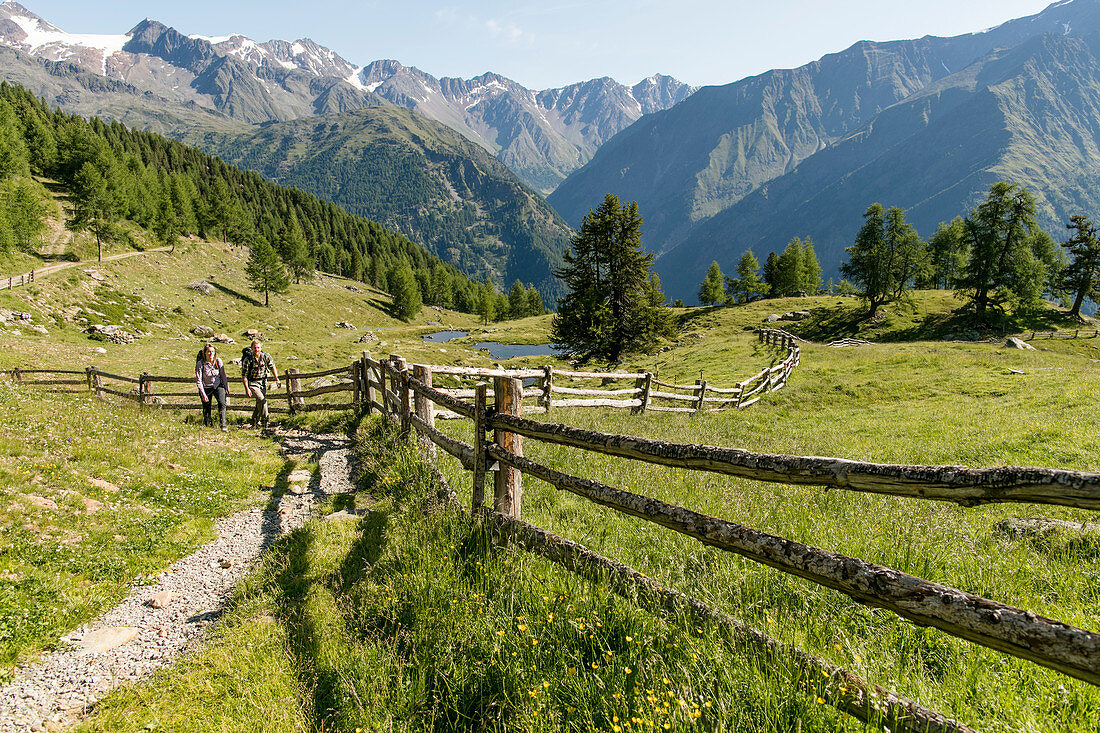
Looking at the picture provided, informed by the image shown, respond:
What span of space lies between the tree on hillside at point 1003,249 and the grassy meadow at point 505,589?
47723 millimetres

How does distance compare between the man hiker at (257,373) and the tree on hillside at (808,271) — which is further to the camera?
the tree on hillside at (808,271)

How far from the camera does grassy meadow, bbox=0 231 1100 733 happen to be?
115 inches

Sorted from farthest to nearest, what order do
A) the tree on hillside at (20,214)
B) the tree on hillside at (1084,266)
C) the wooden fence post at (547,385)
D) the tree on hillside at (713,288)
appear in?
the tree on hillside at (713,288), the tree on hillside at (1084,266), the tree on hillside at (20,214), the wooden fence post at (547,385)

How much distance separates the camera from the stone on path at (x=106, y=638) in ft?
15.3

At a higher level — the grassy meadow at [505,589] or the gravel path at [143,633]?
the grassy meadow at [505,589]

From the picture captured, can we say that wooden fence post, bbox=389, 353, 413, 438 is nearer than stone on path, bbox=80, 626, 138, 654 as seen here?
No

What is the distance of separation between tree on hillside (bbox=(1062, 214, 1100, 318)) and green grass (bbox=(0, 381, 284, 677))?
75.7 m

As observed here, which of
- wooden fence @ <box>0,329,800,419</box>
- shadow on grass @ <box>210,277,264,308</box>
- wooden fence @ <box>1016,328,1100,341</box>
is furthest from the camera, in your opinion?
shadow on grass @ <box>210,277,264,308</box>

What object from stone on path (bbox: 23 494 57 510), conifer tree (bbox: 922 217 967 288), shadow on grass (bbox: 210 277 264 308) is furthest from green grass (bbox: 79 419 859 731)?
conifer tree (bbox: 922 217 967 288)

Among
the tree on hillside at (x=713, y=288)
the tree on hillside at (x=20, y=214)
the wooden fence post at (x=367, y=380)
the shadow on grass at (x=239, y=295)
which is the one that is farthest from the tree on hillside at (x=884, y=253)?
the tree on hillside at (x=20, y=214)

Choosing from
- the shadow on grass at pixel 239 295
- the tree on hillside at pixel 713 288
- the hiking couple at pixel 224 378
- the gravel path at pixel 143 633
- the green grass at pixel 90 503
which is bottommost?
the gravel path at pixel 143 633

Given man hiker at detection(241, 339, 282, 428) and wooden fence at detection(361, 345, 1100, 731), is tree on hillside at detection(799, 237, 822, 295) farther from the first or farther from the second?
wooden fence at detection(361, 345, 1100, 731)

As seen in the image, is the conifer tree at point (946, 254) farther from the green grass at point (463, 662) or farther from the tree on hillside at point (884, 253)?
the green grass at point (463, 662)

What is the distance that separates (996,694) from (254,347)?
16.4 metres
